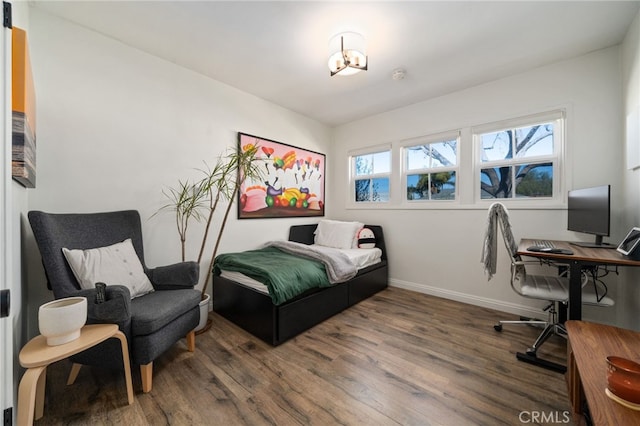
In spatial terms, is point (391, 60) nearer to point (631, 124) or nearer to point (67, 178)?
point (631, 124)

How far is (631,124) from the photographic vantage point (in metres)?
1.85

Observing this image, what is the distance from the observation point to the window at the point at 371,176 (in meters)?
3.71

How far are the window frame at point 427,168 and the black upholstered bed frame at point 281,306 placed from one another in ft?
3.85

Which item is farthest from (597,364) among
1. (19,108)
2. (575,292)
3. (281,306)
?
(19,108)

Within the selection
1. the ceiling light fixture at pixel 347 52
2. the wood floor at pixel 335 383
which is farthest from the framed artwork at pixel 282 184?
the wood floor at pixel 335 383

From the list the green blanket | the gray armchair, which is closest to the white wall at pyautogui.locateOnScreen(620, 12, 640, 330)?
the green blanket

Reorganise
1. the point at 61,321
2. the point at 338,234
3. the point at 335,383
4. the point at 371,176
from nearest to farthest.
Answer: the point at 61,321 → the point at 335,383 → the point at 338,234 → the point at 371,176

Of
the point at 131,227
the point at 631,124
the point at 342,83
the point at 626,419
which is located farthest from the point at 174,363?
the point at 631,124

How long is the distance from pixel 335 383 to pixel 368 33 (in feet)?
8.64

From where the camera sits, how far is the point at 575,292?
5.56 ft

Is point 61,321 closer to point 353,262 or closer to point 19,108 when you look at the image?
point 19,108

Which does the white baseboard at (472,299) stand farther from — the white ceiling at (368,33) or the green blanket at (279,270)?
the white ceiling at (368,33)

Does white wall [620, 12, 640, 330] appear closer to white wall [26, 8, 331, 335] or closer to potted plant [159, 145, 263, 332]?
potted plant [159, 145, 263, 332]

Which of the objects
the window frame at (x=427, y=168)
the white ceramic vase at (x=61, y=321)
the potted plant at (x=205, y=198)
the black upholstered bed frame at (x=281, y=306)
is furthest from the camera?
the window frame at (x=427, y=168)
